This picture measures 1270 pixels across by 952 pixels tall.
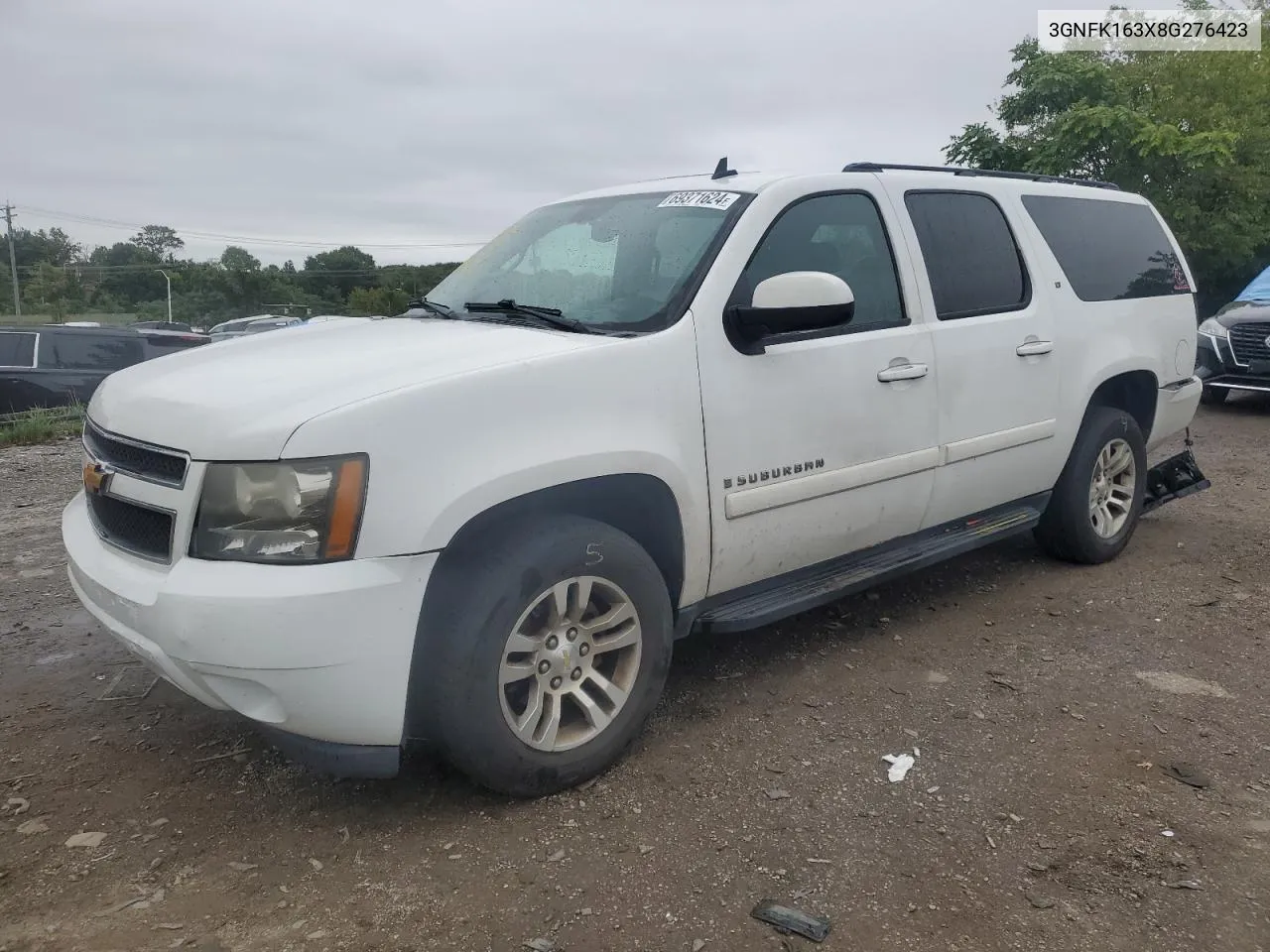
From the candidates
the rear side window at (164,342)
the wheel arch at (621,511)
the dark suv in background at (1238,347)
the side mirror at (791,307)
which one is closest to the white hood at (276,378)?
the wheel arch at (621,511)

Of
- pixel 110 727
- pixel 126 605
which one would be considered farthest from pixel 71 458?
pixel 126 605

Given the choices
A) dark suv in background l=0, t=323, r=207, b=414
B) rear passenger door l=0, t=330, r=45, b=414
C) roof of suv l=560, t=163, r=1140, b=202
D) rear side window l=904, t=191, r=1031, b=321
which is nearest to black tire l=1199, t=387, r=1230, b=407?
roof of suv l=560, t=163, r=1140, b=202

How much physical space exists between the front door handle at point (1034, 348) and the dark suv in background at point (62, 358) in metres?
9.41

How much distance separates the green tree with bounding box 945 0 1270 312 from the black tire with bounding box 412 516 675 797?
13.3 m

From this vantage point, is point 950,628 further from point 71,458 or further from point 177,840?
point 71,458

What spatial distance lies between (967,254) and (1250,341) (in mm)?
7661

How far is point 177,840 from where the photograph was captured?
2744 mm

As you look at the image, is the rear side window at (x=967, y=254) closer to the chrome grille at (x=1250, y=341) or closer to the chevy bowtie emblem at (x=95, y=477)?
the chevy bowtie emblem at (x=95, y=477)

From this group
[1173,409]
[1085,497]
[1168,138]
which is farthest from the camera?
[1168,138]

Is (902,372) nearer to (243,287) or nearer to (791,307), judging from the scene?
(791,307)

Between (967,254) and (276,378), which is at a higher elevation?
(967,254)

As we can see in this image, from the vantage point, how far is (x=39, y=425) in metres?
9.65

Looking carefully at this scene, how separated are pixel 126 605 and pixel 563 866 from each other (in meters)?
1.36

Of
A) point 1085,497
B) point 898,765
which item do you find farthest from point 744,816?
point 1085,497
